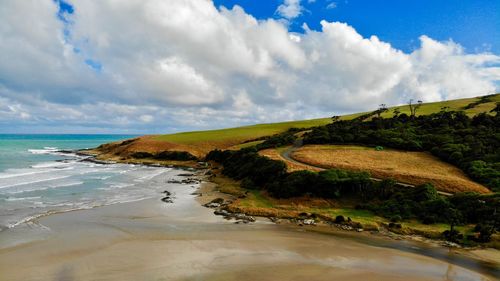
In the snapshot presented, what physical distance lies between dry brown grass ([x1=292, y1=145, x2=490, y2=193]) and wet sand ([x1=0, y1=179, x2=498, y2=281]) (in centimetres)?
1332

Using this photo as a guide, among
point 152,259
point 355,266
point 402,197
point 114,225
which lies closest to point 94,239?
point 114,225

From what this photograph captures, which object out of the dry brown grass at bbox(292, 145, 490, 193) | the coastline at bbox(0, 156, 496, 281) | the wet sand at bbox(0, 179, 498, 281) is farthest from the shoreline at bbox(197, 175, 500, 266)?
the dry brown grass at bbox(292, 145, 490, 193)

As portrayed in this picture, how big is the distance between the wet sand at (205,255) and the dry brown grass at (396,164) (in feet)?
43.7

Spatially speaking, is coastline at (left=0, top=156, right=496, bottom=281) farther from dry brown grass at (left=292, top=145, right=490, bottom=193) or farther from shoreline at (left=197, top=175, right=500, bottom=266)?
dry brown grass at (left=292, top=145, right=490, bottom=193)

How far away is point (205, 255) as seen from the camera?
2019 centimetres

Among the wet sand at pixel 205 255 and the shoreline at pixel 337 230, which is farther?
the shoreline at pixel 337 230

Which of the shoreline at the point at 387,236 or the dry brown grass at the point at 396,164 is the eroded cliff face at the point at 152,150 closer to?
the dry brown grass at the point at 396,164

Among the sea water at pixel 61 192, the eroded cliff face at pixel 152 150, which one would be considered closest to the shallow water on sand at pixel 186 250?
the sea water at pixel 61 192

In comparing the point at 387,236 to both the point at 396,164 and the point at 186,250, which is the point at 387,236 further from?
the point at 396,164

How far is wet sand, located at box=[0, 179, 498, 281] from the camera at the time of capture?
1755 centimetres

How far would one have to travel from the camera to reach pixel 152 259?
758 inches

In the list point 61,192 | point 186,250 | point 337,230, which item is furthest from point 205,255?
point 61,192

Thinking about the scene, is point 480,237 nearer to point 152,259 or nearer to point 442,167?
point 442,167

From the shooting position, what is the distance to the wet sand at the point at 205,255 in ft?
57.6
